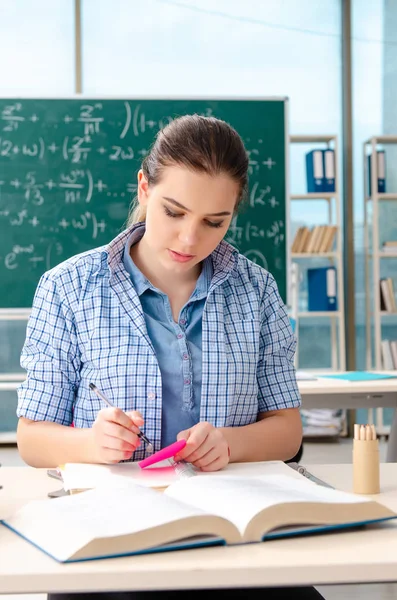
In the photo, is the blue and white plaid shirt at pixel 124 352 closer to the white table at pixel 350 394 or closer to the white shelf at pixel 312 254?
the white table at pixel 350 394

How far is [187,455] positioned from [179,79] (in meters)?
4.74

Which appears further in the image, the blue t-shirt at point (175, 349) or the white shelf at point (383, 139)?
the white shelf at point (383, 139)

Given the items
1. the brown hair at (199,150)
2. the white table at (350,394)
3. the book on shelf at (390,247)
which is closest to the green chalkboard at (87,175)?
the book on shelf at (390,247)

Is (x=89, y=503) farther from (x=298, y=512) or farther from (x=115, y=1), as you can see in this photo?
(x=115, y=1)

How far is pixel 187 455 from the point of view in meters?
1.24

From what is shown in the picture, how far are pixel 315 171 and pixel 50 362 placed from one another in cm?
411

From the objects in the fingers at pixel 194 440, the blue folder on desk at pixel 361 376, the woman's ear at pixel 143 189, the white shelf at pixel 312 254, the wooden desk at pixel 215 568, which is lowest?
the wooden desk at pixel 215 568

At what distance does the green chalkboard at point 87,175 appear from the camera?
4.65m

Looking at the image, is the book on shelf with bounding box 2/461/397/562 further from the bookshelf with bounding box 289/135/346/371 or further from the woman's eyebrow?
the bookshelf with bounding box 289/135/346/371

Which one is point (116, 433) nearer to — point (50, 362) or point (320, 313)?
point (50, 362)

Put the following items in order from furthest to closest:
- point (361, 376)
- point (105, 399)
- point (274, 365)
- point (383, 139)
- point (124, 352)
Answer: point (383, 139) < point (361, 376) < point (274, 365) < point (124, 352) < point (105, 399)

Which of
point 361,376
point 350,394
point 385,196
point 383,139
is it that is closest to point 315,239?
point 385,196

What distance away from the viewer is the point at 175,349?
4.97 ft

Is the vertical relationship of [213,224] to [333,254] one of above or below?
below
